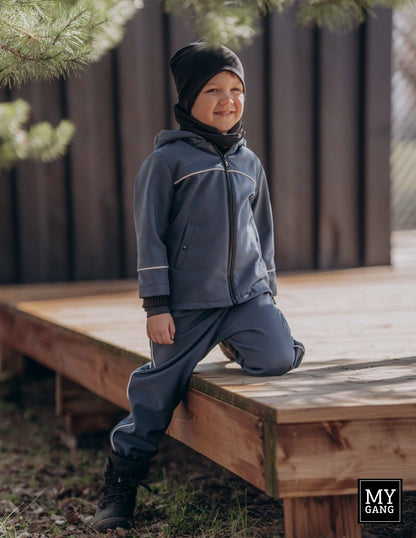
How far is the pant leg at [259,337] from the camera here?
246cm

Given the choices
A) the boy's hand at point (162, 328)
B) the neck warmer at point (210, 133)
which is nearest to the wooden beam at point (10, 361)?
the boy's hand at point (162, 328)

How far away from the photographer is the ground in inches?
102

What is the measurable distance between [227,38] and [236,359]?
59.5 inches

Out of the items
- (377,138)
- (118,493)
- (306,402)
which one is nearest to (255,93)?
(377,138)

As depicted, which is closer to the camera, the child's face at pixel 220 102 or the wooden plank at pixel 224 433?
the wooden plank at pixel 224 433

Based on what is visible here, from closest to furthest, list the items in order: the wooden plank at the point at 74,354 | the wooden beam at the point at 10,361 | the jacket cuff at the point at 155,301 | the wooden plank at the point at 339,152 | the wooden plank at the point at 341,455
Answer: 1. the wooden plank at the point at 341,455
2. the jacket cuff at the point at 155,301
3. the wooden plank at the point at 74,354
4. the wooden beam at the point at 10,361
5. the wooden plank at the point at 339,152

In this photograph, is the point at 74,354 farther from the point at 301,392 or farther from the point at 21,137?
the point at 301,392

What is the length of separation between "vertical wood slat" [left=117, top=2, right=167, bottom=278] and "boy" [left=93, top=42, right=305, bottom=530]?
2.94m

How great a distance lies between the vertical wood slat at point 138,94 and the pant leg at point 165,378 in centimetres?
304

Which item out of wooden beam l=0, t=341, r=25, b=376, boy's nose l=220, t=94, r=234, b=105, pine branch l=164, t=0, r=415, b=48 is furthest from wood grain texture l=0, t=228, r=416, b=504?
pine branch l=164, t=0, r=415, b=48

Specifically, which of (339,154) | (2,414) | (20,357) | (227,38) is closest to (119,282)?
(20,357)

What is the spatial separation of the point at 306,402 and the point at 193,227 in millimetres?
681

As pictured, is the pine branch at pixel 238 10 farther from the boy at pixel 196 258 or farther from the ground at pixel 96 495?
the ground at pixel 96 495

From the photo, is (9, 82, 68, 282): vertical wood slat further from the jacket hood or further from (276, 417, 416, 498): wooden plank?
(276, 417, 416, 498): wooden plank
